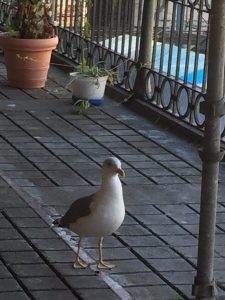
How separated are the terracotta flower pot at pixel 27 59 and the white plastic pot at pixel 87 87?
700 millimetres

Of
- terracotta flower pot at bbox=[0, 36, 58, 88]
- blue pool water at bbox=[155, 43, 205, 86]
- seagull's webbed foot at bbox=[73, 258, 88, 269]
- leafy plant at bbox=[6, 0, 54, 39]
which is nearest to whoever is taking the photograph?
seagull's webbed foot at bbox=[73, 258, 88, 269]

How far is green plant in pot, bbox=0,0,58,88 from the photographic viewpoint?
1018 centimetres

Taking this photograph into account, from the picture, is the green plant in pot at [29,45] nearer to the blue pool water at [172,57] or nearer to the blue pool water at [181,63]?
the blue pool water at [172,57]

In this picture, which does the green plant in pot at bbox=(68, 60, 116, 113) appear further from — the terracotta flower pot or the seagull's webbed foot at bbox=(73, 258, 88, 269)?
the seagull's webbed foot at bbox=(73, 258, 88, 269)

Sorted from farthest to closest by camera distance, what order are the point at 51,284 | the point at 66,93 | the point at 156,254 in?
the point at 66,93
the point at 156,254
the point at 51,284

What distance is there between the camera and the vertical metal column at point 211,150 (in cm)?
455

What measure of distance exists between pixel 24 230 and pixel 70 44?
5.52 m

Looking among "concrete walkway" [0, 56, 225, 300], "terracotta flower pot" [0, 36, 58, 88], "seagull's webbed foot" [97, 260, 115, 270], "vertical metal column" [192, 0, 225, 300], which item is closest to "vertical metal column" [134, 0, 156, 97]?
"concrete walkway" [0, 56, 225, 300]

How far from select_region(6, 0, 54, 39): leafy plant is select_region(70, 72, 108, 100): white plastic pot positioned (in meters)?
0.88

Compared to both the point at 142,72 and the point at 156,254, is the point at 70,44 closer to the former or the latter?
the point at 142,72

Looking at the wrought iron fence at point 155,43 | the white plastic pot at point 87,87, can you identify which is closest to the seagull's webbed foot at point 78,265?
the wrought iron fence at point 155,43

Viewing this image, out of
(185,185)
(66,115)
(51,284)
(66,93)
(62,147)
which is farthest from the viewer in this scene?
(66,93)

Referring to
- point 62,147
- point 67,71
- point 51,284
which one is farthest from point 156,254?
point 67,71

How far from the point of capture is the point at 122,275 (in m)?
5.54
